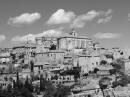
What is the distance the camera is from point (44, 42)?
65.1 meters

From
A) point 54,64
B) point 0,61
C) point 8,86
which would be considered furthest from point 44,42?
point 8,86

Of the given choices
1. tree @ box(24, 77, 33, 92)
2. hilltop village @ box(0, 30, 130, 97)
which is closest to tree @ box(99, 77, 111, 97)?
hilltop village @ box(0, 30, 130, 97)

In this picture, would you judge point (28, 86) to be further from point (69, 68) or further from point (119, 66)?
point (119, 66)

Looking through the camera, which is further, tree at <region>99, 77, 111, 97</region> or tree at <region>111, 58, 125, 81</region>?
tree at <region>111, 58, 125, 81</region>

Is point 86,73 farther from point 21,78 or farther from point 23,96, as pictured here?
point 23,96

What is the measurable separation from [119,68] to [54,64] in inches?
410

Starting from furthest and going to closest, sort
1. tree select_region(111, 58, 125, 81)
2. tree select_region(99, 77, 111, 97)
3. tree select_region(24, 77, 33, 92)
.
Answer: tree select_region(111, 58, 125, 81) < tree select_region(99, 77, 111, 97) < tree select_region(24, 77, 33, 92)

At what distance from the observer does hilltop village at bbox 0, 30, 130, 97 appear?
132ft

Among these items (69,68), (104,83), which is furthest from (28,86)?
(104,83)

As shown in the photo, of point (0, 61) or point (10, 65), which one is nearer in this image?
point (10, 65)

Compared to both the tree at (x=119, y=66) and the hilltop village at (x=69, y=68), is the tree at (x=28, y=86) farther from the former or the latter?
the tree at (x=119, y=66)

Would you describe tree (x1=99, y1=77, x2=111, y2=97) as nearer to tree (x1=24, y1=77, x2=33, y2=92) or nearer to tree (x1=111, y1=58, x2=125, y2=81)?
tree (x1=111, y1=58, x2=125, y2=81)

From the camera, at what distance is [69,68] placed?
4725cm

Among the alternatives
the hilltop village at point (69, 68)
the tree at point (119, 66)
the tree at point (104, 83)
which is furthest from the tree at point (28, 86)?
the tree at point (119, 66)
